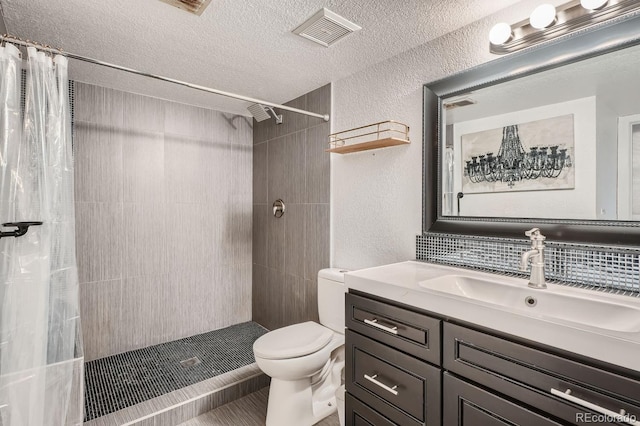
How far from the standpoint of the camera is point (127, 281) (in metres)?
2.65

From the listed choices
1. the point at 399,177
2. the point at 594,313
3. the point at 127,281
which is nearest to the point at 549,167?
the point at 594,313

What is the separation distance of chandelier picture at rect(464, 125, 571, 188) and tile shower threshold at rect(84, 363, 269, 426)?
1.96 metres

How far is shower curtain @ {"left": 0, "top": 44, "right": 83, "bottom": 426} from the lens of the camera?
4.09ft

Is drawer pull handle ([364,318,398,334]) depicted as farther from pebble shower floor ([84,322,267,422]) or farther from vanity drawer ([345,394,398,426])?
pebble shower floor ([84,322,267,422])

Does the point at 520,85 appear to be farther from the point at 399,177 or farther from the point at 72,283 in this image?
the point at 72,283

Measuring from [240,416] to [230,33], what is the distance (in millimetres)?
2267

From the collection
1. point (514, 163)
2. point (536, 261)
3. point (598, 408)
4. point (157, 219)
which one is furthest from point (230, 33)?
point (598, 408)

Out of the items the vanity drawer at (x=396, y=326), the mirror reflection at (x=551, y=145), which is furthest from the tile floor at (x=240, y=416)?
the mirror reflection at (x=551, y=145)

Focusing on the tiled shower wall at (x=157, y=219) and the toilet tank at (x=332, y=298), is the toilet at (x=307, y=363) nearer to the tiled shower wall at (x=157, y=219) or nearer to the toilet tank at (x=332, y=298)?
the toilet tank at (x=332, y=298)

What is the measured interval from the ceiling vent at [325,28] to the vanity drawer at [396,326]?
4.38 feet

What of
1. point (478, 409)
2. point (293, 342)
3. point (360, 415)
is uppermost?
point (478, 409)

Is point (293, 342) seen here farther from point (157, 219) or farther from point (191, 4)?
point (191, 4)

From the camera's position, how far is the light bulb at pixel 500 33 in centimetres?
→ 144

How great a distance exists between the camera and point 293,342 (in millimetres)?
1896
